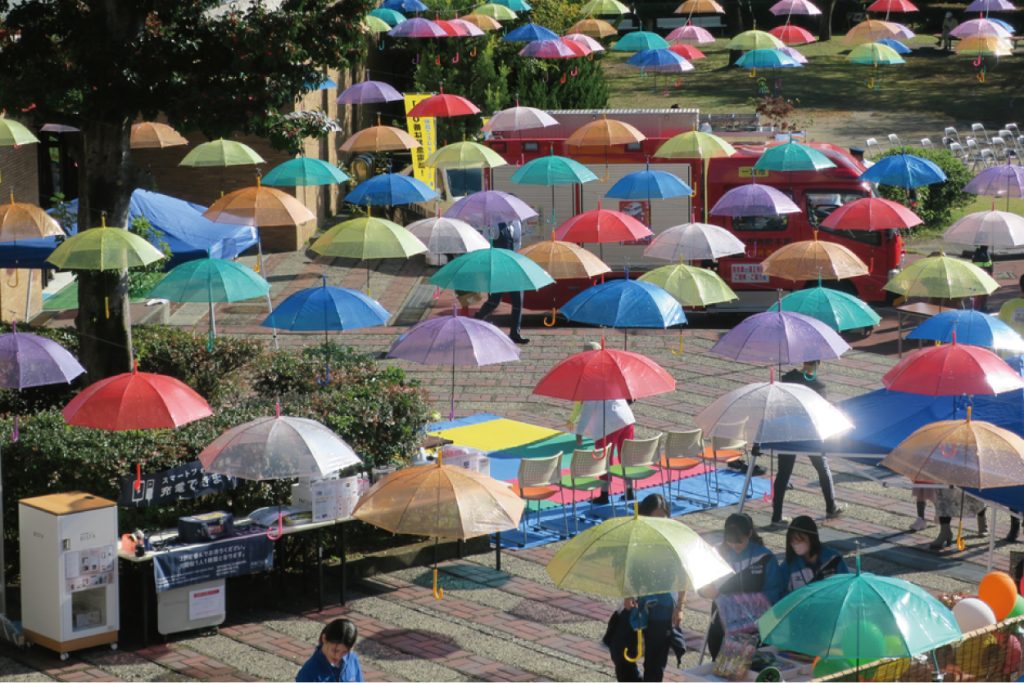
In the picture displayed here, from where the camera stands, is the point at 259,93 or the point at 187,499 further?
the point at 259,93

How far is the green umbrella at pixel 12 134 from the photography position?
21.5 metres

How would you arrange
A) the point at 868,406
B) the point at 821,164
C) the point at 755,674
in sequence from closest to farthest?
the point at 755,674
the point at 868,406
the point at 821,164

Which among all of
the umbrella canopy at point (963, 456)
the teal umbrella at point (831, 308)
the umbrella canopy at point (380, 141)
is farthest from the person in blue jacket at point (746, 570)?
the umbrella canopy at point (380, 141)

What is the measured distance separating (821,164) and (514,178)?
4.48 m

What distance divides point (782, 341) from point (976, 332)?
2.13 meters

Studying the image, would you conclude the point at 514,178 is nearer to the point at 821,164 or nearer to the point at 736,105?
the point at 821,164

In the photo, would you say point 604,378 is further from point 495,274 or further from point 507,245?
point 507,245

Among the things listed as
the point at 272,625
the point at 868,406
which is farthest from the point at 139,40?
the point at 868,406

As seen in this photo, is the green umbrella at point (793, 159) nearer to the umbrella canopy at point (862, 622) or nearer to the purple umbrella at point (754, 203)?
the purple umbrella at point (754, 203)

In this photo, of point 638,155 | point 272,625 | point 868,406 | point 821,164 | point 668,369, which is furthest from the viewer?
point 638,155

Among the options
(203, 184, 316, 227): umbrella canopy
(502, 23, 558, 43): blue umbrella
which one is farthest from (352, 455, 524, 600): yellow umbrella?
(502, 23, 558, 43): blue umbrella

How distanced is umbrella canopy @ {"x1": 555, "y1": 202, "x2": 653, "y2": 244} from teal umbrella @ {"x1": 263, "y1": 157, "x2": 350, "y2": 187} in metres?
4.67

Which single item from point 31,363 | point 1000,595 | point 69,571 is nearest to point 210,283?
point 31,363

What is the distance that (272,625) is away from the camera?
13102 millimetres
